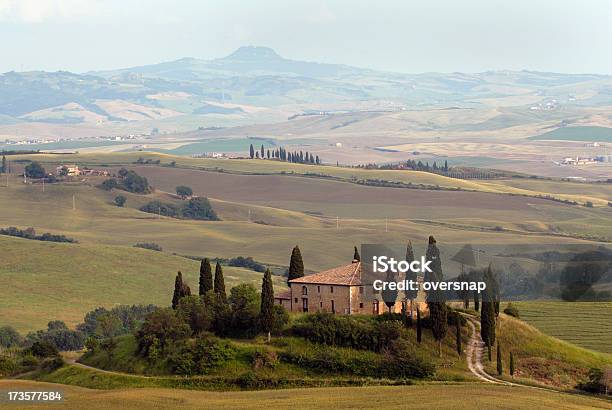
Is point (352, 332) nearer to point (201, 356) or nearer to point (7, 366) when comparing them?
point (201, 356)

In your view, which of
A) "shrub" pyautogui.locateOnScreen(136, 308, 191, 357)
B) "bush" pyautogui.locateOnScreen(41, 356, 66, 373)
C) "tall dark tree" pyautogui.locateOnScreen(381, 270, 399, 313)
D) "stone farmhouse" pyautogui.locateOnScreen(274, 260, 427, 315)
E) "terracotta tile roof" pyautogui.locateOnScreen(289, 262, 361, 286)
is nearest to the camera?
"shrub" pyautogui.locateOnScreen(136, 308, 191, 357)

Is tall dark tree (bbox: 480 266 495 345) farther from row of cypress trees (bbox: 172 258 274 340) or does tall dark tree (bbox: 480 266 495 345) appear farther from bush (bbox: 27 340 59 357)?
bush (bbox: 27 340 59 357)

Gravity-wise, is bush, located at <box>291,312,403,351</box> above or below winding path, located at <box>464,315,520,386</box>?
above

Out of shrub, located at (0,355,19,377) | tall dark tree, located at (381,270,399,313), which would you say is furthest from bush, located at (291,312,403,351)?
shrub, located at (0,355,19,377)

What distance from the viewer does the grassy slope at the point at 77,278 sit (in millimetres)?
158000

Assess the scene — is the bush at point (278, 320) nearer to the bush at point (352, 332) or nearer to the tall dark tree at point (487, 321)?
the bush at point (352, 332)

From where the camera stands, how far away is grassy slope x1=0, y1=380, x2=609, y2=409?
7112cm

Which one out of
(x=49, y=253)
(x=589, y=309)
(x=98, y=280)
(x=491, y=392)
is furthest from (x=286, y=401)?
(x=49, y=253)

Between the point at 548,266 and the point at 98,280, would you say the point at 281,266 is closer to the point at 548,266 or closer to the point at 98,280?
the point at 98,280

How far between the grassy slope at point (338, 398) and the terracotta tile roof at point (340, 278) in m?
15.7

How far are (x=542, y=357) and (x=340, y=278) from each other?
15476 mm

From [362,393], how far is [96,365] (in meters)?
24.3

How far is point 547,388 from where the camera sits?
82.0 metres

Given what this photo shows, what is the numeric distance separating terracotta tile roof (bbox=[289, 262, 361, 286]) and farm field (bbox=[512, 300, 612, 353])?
21789 millimetres
